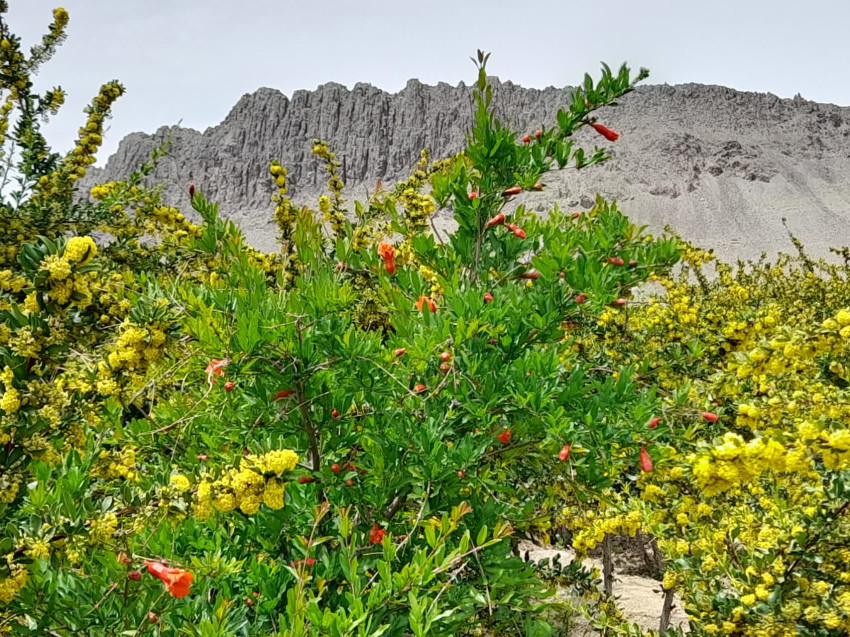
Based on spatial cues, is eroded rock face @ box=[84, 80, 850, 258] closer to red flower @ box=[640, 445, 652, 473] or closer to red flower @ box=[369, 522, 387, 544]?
red flower @ box=[369, 522, 387, 544]

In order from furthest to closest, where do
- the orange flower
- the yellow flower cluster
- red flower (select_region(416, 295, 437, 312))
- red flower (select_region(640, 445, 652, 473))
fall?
red flower (select_region(416, 295, 437, 312)), red flower (select_region(640, 445, 652, 473)), the orange flower, the yellow flower cluster

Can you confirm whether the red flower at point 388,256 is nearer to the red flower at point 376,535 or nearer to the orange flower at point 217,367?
the orange flower at point 217,367

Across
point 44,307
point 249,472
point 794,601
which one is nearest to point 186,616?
point 249,472

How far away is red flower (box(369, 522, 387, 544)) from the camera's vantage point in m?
2.11

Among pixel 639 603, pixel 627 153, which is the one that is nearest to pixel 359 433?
pixel 639 603

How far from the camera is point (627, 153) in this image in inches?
3029

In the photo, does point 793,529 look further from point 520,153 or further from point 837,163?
point 837,163

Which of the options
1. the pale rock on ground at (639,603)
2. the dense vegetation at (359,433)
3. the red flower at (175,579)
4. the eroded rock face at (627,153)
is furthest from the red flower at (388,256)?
the eroded rock face at (627,153)

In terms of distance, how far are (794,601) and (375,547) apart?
2.30m

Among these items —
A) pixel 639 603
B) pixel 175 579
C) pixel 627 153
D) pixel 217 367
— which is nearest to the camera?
pixel 175 579

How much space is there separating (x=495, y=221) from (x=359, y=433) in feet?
3.88

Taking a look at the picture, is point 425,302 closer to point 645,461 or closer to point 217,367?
point 217,367

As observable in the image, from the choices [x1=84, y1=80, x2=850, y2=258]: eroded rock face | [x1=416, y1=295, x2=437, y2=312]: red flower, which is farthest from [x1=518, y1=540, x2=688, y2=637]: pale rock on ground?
[x1=84, y1=80, x2=850, y2=258]: eroded rock face

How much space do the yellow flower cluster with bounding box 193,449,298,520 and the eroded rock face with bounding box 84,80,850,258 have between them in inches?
2436
